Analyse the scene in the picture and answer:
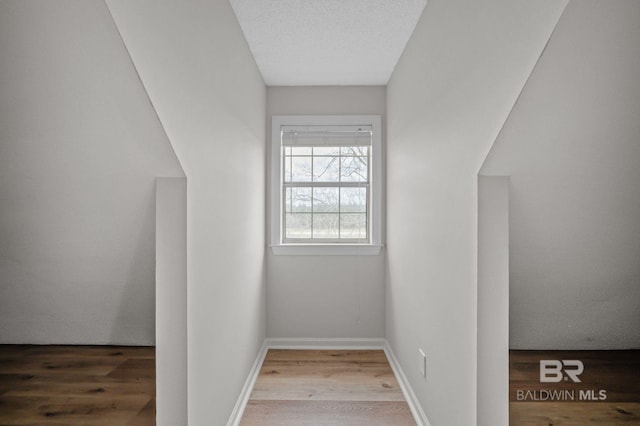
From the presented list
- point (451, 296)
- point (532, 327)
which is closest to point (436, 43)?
point (451, 296)

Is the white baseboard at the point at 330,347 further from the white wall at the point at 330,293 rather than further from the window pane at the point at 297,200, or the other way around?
the window pane at the point at 297,200

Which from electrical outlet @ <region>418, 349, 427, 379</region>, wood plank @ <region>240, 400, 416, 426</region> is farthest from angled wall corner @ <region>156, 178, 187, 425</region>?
electrical outlet @ <region>418, 349, 427, 379</region>

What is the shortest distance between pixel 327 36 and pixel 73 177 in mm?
1922

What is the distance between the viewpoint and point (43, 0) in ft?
2.90

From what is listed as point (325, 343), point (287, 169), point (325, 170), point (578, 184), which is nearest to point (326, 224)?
point (325, 170)

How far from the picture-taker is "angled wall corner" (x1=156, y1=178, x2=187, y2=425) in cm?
142

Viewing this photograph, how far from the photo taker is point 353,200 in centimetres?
364

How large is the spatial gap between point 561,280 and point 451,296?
532 millimetres

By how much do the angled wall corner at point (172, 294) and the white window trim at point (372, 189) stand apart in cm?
208

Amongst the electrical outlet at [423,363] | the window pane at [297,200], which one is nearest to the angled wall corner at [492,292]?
the electrical outlet at [423,363]

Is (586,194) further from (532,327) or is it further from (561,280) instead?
(532,327)

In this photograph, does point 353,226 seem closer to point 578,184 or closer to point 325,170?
point 325,170

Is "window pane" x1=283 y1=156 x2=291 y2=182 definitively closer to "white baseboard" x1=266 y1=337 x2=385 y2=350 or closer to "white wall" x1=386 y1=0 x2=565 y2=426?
"white wall" x1=386 y1=0 x2=565 y2=426

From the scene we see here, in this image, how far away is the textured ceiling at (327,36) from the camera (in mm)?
2221
